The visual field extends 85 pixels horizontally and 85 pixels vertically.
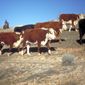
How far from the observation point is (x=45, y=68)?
1666 centimetres

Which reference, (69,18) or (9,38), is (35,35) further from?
(69,18)

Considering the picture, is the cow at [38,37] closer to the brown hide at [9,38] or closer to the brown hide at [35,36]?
the brown hide at [35,36]

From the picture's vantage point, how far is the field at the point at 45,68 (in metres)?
14.2

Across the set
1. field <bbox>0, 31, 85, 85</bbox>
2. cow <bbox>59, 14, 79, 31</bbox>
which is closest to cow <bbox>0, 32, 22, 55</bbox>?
field <bbox>0, 31, 85, 85</bbox>

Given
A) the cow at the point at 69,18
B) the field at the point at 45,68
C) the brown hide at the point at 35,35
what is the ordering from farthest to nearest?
the cow at the point at 69,18, the brown hide at the point at 35,35, the field at the point at 45,68

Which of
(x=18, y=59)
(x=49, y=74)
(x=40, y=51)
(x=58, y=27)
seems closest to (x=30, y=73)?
(x=49, y=74)

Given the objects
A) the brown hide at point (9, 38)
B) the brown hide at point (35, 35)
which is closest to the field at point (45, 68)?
the brown hide at point (9, 38)

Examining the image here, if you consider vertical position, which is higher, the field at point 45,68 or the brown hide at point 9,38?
the brown hide at point 9,38

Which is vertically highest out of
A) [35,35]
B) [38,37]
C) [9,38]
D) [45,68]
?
[35,35]

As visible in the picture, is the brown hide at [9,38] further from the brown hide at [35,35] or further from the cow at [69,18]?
the cow at [69,18]

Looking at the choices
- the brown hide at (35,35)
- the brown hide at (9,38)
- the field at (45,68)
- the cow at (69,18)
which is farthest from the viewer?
the cow at (69,18)

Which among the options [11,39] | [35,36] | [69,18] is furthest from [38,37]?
[69,18]

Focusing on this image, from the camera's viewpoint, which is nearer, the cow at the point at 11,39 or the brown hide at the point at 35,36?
the brown hide at the point at 35,36

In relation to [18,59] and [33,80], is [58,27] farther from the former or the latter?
[33,80]
